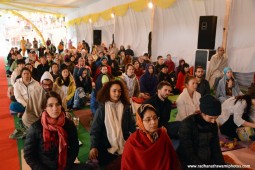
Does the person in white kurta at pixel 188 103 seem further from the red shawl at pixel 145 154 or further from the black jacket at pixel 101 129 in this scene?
the red shawl at pixel 145 154

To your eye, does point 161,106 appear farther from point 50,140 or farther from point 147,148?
point 50,140

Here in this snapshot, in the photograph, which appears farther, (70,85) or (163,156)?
(70,85)

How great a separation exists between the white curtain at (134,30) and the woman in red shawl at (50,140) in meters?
8.03

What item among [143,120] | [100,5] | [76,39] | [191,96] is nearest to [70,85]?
[191,96]

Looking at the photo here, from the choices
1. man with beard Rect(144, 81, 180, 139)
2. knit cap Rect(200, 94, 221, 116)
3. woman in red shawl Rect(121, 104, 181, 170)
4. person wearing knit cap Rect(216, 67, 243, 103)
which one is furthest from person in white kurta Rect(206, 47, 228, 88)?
woman in red shawl Rect(121, 104, 181, 170)

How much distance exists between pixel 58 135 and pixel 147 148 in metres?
0.72

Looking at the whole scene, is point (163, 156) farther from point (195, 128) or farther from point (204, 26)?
point (204, 26)

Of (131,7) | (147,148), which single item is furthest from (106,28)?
(147,148)

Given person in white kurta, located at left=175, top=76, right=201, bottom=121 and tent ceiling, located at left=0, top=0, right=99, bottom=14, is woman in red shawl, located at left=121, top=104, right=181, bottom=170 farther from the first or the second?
tent ceiling, located at left=0, top=0, right=99, bottom=14

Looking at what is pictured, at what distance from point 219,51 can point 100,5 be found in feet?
28.8

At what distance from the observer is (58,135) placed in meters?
1.97

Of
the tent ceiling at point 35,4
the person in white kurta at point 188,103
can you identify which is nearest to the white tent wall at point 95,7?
the tent ceiling at point 35,4

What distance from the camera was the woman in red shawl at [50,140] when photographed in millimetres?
1897

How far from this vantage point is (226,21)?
6402 mm
